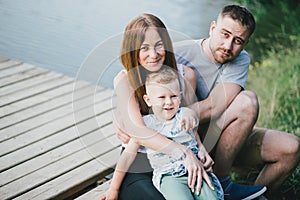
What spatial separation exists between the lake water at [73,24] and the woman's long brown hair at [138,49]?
1.91m

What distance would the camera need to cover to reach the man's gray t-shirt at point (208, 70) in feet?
8.25

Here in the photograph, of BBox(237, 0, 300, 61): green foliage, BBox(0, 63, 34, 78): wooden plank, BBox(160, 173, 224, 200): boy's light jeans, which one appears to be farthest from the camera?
BBox(237, 0, 300, 61): green foliage

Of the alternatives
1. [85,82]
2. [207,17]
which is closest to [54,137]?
[85,82]

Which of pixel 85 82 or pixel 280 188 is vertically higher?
pixel 85 82

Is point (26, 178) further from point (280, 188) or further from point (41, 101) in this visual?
point (280, 188)

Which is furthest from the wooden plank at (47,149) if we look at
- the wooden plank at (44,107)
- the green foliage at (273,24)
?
the green foliage at (273,24)

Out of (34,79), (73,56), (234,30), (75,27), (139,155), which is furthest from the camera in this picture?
(75,27)

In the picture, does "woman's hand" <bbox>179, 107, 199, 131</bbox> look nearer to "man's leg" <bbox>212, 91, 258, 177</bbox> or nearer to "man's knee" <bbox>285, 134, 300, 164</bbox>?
"man's leg" <bbox>212, 91, 258, 177</bbox>

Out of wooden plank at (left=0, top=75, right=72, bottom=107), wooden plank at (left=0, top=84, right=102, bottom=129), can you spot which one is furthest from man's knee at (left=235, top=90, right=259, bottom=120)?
wooden plank at (left=0, top=75, right=72, bottom=107)

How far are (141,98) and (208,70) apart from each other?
47cm

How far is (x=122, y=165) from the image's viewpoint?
2.20 m

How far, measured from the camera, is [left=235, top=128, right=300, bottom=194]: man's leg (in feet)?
8.34

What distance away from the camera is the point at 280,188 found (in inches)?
114

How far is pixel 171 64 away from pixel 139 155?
0.44 meters
